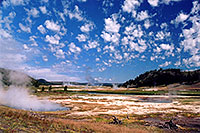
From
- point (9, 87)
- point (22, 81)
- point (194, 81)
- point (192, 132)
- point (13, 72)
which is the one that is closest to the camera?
point (192, 132)

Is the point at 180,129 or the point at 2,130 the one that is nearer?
the point at 2,130

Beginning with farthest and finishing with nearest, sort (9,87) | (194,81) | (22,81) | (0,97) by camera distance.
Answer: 1. (194,81)
2. (22,81)
3. (9,87)
4. (0,97)

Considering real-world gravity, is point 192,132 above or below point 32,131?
below

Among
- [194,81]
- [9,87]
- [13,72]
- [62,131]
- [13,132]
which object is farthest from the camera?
[194,81]

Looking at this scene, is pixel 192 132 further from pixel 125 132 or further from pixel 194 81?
pixel 194 81

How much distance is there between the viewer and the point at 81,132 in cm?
1703

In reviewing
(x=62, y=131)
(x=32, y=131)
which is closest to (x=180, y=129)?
(x=62, y=131)

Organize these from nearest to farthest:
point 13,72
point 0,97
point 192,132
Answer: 1. point 192,132
2. point 0,97
3. point 13,72

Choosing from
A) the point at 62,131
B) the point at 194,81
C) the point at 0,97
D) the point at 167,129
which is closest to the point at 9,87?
the point at 0,97

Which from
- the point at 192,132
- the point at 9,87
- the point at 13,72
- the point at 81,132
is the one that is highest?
the point at 13,72

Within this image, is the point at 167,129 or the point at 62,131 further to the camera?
the point at 167,129

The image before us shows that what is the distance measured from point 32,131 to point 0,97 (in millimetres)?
48140

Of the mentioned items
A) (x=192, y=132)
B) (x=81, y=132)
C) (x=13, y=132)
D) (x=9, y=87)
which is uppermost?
(x=9, y=87)

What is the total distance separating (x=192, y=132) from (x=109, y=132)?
12987 mm
